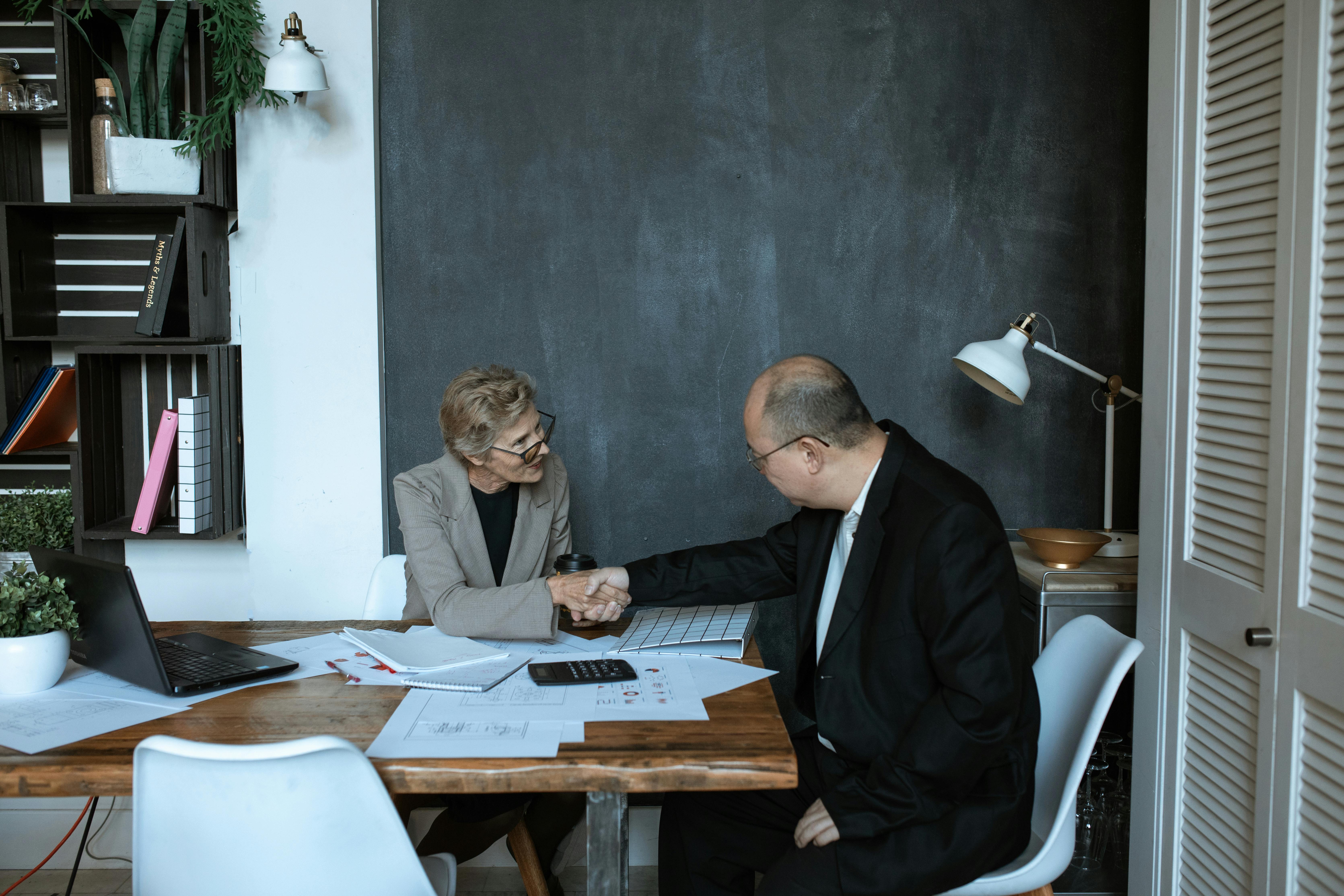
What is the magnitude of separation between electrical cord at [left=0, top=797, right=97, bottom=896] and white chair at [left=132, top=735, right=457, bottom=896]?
1.81m

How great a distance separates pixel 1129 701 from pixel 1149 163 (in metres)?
1.55

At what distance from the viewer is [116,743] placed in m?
1.52

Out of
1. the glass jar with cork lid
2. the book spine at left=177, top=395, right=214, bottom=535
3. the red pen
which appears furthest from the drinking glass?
the red pen

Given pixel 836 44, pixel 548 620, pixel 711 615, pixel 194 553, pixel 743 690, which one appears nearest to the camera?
pixel 743 690

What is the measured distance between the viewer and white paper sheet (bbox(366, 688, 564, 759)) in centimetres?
147

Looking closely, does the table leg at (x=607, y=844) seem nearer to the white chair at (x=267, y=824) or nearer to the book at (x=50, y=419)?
the white chair at (x=267, y=824)

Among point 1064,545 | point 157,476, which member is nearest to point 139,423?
point 157,476

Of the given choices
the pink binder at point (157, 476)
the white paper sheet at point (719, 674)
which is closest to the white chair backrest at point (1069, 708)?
the white paper sheet at point (719, 674)

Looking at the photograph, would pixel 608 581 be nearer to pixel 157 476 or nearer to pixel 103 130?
pixel 157 476

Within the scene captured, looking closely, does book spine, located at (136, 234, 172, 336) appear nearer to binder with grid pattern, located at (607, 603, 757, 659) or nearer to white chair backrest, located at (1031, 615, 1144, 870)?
binder with grid pattern, located at (607, 603, 757, 659)

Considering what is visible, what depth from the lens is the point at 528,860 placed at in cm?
239

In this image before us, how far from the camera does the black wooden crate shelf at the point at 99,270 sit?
2863 mm

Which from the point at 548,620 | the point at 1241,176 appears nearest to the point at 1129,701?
the point at 1241,176

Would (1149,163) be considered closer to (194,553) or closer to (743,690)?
(743,690)
